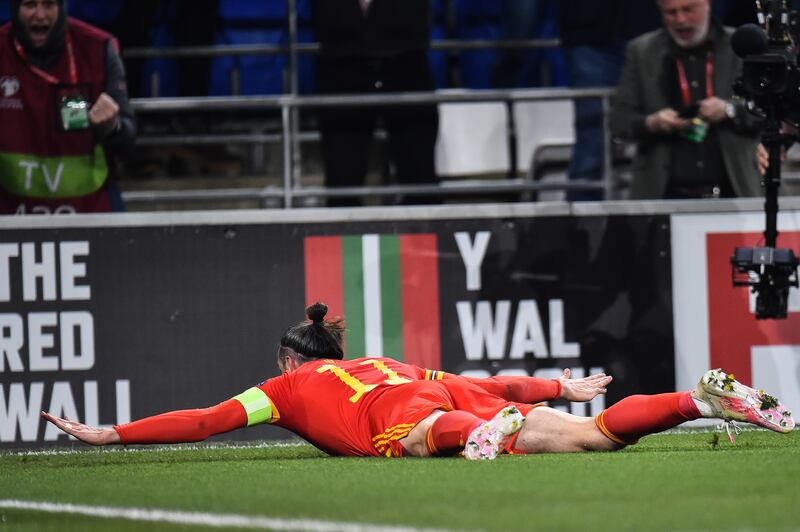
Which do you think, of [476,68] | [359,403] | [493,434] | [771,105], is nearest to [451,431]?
[493,434]

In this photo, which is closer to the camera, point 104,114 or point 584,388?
point 584,388

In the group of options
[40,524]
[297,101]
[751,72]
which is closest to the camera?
[40,524]

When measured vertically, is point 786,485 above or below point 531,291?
below

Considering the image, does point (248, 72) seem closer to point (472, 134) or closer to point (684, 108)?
point (472, 134)

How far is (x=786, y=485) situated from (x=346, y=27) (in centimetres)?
561

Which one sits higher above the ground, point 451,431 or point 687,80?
point 687,80

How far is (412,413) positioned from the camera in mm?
6996

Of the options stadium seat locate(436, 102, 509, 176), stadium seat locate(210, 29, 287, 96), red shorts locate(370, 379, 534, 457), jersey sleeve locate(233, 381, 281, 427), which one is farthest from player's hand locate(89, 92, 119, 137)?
stadium seat locate(436, 102, 509, 176)

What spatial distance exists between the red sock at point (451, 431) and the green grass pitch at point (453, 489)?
0.21 feet

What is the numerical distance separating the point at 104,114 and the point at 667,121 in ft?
11.5

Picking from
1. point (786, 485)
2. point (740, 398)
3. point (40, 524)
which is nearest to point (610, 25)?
point (740, 398)

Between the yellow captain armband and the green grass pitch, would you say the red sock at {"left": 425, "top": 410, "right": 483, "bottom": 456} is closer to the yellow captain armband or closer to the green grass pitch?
the green grass pitch

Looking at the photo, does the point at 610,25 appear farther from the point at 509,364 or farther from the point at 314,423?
the point at 314,423

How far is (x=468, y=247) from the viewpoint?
9508mm
